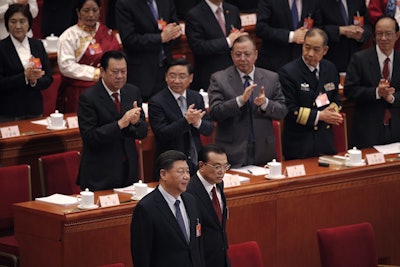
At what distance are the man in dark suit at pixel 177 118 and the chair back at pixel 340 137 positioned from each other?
1.40 m

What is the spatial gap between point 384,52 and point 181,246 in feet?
10.3

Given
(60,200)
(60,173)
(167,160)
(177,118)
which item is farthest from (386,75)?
(167,160)

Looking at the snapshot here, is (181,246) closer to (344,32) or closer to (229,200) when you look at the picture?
(229,200)

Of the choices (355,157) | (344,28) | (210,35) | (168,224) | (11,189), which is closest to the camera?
(168,224)

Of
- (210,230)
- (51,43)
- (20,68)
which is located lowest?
(210,230)

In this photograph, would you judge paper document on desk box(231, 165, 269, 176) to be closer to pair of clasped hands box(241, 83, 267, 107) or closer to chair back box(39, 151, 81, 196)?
pair of clasped hands box(241, 83, 267, 107)

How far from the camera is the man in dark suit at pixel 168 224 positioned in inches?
219

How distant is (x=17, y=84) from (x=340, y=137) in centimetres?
235

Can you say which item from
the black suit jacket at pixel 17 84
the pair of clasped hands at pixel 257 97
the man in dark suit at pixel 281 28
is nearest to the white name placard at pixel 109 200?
the pair of clasped hands at pixel 257 97

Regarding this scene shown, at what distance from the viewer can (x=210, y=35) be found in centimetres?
888

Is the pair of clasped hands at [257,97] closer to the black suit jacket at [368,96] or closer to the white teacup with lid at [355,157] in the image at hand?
the white teacup with lid at [355,157]

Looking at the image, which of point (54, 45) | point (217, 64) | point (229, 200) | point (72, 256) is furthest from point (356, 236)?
point (54, 45)

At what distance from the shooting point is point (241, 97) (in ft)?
24.1

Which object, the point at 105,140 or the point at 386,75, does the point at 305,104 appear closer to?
the point at 386,75
